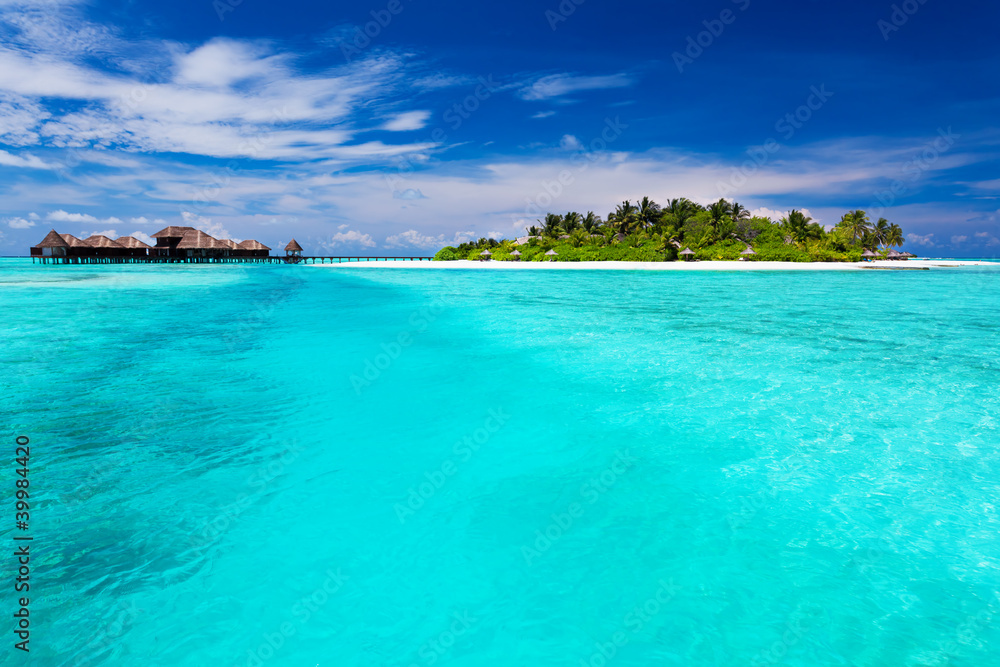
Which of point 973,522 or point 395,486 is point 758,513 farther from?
point 395,486

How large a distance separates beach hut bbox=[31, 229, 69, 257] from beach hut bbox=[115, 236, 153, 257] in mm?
5941

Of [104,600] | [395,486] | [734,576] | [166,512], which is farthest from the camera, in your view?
[395,486]

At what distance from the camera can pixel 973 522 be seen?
4.20 m

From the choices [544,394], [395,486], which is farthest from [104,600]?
[544,394]

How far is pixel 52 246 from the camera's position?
6128cm

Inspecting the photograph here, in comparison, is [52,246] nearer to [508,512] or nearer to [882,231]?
[508,512]

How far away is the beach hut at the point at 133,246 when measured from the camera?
67.0 meters

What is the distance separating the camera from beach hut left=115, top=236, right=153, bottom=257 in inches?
2638

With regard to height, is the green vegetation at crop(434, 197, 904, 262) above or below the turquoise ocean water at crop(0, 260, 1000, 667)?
above

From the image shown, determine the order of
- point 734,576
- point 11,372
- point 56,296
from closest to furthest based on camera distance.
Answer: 1. point 734,576
2. point 11,372
3. point 56,296

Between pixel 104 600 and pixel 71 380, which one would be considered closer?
pixel 104 600

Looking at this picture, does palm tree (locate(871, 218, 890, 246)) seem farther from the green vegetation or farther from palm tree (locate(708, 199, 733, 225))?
palm tree (locate(708, 199, 733, 225))

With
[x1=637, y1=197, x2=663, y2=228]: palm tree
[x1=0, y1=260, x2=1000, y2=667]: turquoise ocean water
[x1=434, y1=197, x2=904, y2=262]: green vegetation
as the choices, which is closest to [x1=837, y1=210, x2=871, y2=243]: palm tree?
[x1=434, y1=197, x2=904, y2=262]: green vegetation

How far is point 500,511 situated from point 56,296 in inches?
1118
